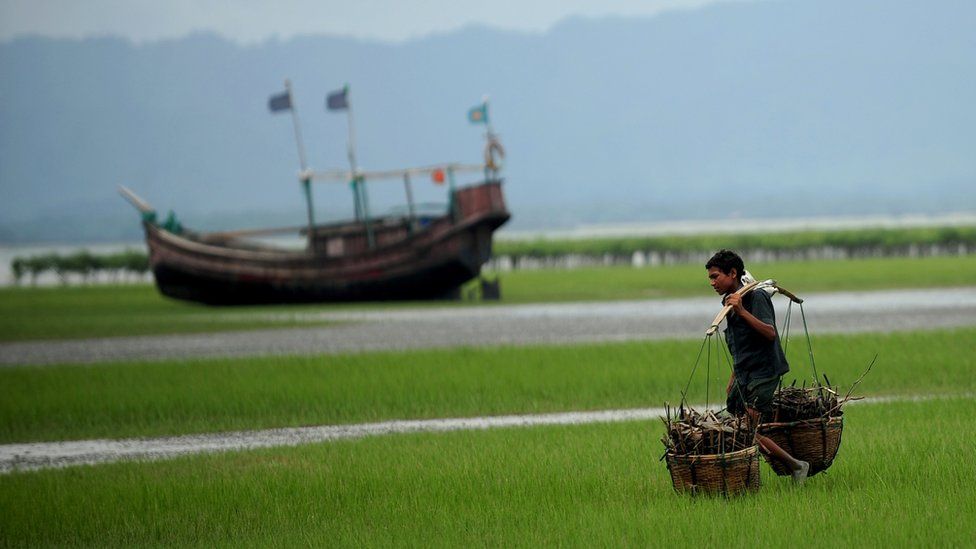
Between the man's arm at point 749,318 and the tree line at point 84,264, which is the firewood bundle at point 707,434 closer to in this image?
the man's arm at point 749,318

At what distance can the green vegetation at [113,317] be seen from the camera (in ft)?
114

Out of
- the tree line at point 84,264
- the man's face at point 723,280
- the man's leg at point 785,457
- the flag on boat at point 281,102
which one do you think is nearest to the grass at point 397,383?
the man's leg at point 785,457

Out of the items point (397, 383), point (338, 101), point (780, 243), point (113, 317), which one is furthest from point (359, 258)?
point (780, 243)

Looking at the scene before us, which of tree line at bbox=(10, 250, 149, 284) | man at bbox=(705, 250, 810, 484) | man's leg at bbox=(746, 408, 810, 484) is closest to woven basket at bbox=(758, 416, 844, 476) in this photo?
man's leg at bbox=(746, 408, 810, 484)

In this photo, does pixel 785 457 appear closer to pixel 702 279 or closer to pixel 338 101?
pixel 338 101

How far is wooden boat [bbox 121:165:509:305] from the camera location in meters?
43.7

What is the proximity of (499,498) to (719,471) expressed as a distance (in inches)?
68.5

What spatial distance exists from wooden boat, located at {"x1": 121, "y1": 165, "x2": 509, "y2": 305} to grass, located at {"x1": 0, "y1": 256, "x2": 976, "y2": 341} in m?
0.85

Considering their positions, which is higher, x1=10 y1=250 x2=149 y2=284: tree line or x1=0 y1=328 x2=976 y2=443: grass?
x1=0 y1=328 x2=976 y2=443: grass

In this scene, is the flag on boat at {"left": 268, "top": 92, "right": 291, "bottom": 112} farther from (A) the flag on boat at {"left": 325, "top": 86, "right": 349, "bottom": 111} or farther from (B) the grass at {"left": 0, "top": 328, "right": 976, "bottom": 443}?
(B) the grass at {"left": 0, "top": 328, "right": 976, "bottom": 443}

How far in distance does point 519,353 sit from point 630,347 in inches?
65.2

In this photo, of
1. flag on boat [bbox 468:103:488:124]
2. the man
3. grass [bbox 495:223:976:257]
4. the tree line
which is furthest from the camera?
the tree line

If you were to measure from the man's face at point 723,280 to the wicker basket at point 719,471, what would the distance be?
999 millimetres

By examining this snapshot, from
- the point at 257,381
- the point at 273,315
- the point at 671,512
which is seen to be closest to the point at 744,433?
the point at 671,512
